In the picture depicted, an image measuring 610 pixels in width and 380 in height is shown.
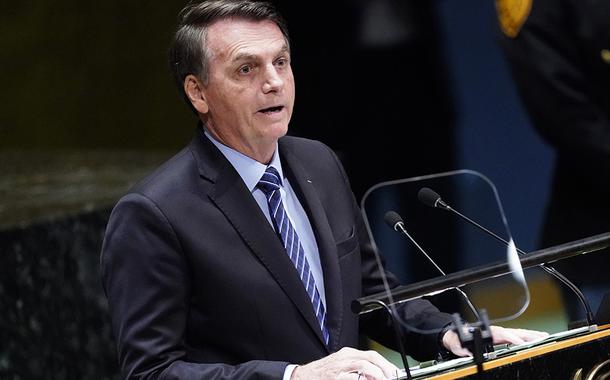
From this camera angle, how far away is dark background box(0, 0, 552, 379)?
13.8ft

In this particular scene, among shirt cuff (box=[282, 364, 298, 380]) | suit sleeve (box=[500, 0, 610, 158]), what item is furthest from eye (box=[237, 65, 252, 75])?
suit sleeve (box=[500, 0, 610, 158])

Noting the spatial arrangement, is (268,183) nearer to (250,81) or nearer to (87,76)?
(250,81)

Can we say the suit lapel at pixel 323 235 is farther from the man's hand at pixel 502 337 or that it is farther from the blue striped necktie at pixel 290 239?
the man's hand at pixel 502 337

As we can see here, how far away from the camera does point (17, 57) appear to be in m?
4.21

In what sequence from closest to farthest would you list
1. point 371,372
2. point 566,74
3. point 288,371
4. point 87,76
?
1. point 371,372
2. point 288,371
3. point 566,74
4. point 87,76

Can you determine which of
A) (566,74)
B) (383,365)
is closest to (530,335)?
(383,365)

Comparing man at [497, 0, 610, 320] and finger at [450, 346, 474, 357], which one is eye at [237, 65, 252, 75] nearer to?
finger at [450, 346, 474, 357]

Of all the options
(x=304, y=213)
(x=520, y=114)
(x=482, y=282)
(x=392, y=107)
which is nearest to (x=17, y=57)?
(x=392, y=107)

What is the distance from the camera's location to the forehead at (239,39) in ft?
7.79

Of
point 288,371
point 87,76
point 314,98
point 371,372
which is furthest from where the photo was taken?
point 314,98

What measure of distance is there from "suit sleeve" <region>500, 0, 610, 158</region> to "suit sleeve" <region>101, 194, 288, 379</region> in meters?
1.58

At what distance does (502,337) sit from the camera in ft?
7.56

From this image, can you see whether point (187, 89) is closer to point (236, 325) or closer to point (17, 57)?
point (236, 325)

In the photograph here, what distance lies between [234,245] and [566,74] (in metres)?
1.49
